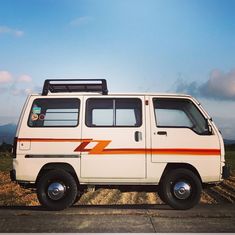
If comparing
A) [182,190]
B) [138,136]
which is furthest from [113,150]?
[182,190]

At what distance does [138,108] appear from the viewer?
907 centimetres

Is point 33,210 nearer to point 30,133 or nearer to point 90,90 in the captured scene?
point 30,133

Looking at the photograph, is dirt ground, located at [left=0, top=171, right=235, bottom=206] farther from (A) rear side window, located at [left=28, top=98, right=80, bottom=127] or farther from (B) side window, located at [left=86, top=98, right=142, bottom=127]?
(B) side window, located at [left=86, top=98, right=142, bottom=127]

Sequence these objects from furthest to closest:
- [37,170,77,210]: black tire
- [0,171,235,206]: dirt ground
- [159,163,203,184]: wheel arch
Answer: [0,171,235,206]: dirt ground, [159,163,203,184]: wheel arch, [37,170,77,210]: black tire

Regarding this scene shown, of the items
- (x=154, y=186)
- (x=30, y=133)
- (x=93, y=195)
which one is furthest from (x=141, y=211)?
(x=93, y=195)

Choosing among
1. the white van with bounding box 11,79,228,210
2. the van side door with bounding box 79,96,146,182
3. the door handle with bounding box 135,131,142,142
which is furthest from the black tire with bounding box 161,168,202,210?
the door handle with bounding box 135,131,142,142

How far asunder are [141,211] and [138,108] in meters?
2.06

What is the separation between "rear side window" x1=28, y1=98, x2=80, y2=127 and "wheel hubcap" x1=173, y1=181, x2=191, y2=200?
7.96 ft

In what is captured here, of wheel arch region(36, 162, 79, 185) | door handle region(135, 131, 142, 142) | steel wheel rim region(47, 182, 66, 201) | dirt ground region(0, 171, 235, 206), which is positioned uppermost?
door handle region(135, 131, 142, 142)

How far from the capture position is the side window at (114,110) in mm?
8984

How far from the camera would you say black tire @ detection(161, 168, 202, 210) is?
8852 mm

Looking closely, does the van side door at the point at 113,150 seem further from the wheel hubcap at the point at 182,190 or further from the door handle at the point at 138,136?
the wheel hubcap at the point at 182,190

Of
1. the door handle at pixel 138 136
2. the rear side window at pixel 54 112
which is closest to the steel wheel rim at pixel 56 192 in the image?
the rear side window at pixel 54 112

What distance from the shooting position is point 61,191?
895 centimetres
